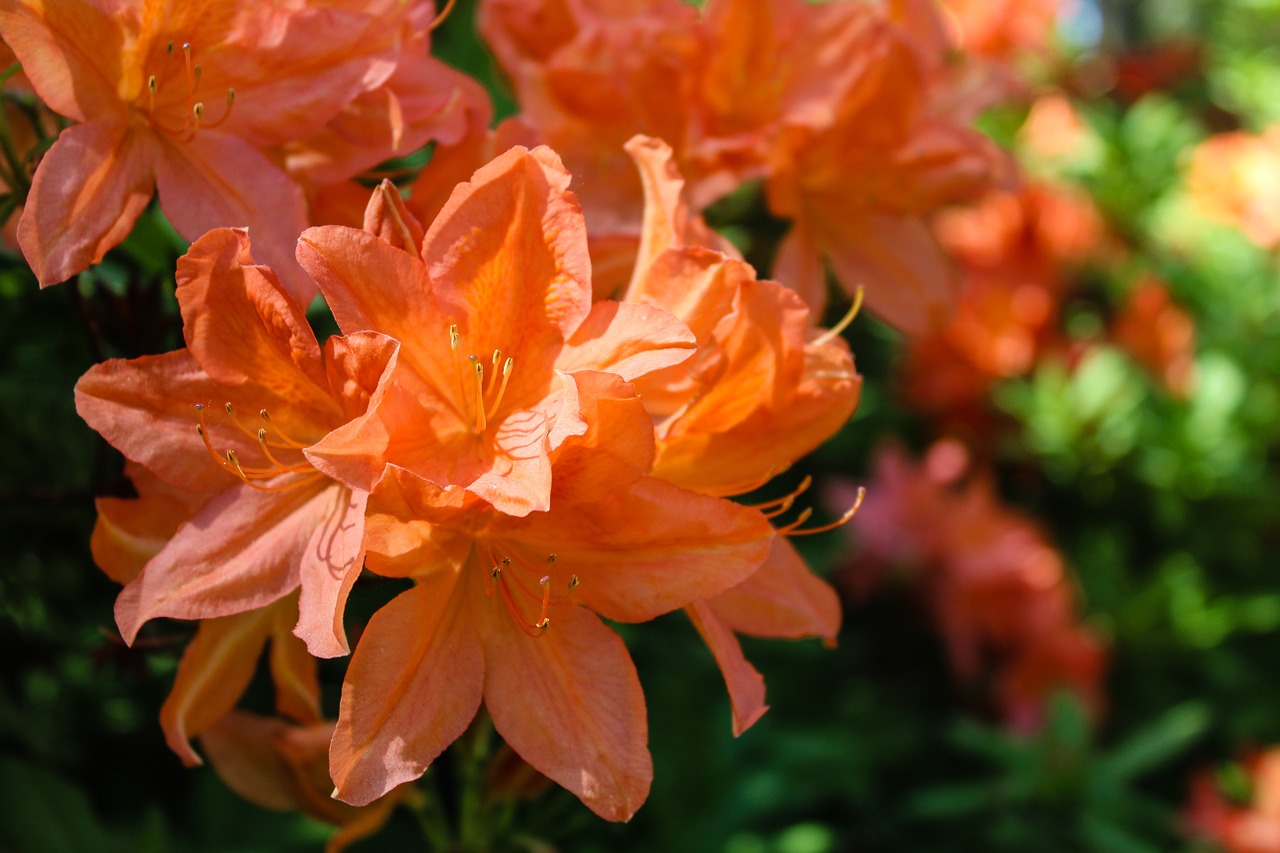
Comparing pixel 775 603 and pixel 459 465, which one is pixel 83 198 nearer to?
pixel 459 465

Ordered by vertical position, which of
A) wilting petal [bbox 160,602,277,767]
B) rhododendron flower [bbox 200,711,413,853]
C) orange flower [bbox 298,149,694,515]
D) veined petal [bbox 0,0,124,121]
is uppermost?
veined petal [bbox 0,0,124,121]

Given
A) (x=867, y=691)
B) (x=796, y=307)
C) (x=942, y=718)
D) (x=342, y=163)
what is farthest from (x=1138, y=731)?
(x=342, y=163)

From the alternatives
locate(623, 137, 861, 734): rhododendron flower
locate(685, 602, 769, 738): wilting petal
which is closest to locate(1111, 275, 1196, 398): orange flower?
locate(623, 137, 861, 734): rhododendron flower

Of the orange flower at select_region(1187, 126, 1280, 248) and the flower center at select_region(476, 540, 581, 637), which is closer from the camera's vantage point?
the flower center at select_region(476, 540, 581, 637)

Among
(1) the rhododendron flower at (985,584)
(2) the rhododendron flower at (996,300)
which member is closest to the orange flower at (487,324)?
(1) the rhododendron flower at (985,584)

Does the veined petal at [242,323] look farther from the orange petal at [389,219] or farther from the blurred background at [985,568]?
the blurred background at [985,568]

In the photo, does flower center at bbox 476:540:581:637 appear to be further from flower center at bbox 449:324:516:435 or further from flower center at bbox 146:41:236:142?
flower center at bbox 146:41:236:142
